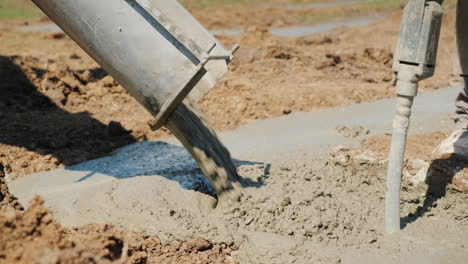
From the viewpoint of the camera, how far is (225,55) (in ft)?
12.0

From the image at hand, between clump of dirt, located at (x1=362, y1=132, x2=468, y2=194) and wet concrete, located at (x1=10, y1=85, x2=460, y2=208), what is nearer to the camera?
clump of dirt, located at (x1=362, y1=132, x2=468, y2=194)

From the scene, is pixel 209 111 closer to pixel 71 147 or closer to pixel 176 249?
pixel 71 147

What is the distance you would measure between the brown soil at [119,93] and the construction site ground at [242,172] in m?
0.03

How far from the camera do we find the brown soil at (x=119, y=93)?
5.88 m

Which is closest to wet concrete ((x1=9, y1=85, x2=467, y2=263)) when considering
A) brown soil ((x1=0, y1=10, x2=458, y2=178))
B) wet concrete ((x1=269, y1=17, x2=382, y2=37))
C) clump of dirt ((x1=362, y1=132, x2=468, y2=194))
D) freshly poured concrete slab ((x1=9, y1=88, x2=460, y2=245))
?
freshly poured concrete slab ((x1=9, y1=88, x2=460, y2=245))

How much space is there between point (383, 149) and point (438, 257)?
1.62 meters

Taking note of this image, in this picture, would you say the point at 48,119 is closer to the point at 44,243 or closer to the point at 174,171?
the point at 174,171

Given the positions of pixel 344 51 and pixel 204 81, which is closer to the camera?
pixel 204 81

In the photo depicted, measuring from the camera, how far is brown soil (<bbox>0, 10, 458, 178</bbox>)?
19.3 ft

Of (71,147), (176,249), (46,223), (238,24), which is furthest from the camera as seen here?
(238,24)

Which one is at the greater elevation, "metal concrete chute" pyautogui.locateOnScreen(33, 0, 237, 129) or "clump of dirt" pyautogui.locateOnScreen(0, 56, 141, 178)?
"metal concrete chute" pyautogui.locateOnScreen(33, 0, 237, 129)

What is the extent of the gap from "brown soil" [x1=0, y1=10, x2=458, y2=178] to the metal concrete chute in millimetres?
2140

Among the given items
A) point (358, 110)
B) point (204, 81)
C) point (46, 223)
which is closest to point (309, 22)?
point (358, 110)

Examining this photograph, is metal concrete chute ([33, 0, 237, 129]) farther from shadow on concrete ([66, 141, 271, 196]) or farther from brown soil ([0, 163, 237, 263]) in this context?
brown soil ([0, 163, 237, 263])
